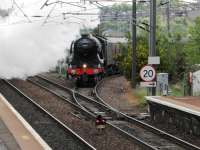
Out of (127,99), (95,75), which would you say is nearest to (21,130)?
(127,99)

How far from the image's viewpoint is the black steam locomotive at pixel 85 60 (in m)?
32.9

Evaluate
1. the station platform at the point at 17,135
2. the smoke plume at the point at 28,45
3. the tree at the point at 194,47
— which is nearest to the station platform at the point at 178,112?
the station platform at the point at 17,135

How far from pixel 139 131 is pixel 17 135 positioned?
185 inches

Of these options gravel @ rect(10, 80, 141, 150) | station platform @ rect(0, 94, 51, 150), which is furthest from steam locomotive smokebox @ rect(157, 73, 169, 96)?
station platform @ rect(0, 94, 51, 150)

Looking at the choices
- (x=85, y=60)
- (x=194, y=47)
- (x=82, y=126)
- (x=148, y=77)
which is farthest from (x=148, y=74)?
(x=194, y=47)

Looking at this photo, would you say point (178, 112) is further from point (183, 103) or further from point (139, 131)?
point (139, 131)

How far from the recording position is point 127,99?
2594 centimetres

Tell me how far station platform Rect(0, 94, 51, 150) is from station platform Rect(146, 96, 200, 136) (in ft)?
14.6

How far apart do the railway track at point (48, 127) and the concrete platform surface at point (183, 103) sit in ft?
10.4

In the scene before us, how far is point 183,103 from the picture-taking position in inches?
696

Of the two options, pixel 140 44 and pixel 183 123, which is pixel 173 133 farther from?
pixel 140 44

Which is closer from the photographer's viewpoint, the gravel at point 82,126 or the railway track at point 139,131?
the railway track at point 139,131

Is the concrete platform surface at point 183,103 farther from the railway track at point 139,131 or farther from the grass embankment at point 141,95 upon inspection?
the grass embankment at point 141,95

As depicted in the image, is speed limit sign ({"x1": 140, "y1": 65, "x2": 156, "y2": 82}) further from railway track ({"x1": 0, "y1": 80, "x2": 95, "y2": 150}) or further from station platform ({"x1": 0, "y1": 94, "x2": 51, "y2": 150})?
station platform ({"x1": 0, "y1": 94, "x2": 51, "y2": 150})
